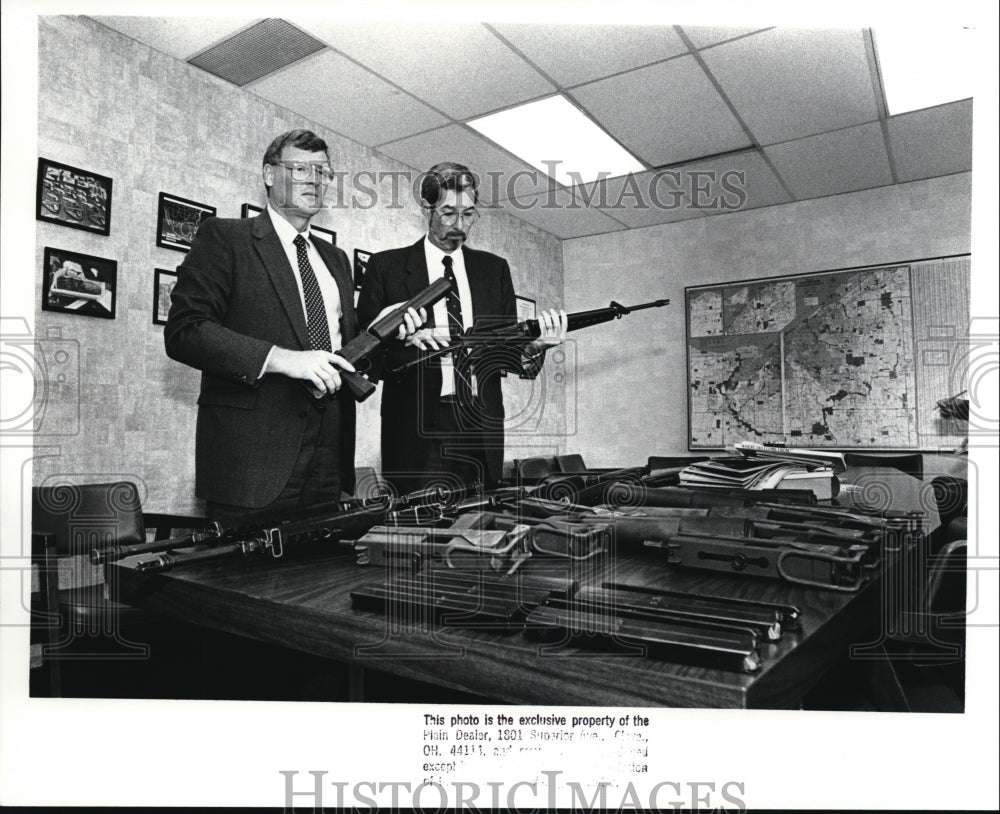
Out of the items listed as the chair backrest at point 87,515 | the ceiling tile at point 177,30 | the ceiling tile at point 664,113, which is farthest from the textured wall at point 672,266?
the chair backrest at point 87,515

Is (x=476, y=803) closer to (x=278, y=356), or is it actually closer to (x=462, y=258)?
(x=278, y=356)

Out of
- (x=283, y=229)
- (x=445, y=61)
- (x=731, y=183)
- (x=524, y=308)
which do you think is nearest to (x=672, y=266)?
(x=731, y=183)

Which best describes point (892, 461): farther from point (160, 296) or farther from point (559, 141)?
point (160, 296)

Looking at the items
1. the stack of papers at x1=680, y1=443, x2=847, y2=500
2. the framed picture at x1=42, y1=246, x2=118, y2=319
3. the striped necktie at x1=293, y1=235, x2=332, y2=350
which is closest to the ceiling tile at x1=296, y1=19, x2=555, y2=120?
the striped necktie at x1=293, y1=235, x2=332, y2=350

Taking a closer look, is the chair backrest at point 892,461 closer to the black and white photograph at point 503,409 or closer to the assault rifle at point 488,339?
the black and white photograph at point 503,409

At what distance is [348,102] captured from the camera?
2.18m

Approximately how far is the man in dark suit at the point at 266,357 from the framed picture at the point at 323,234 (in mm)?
17

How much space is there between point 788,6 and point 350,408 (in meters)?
1.29

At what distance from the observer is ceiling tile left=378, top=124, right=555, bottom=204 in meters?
1.74

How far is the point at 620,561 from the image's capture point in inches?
38.2

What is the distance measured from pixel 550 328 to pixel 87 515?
1.19 metres

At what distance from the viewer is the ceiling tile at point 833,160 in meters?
2.14

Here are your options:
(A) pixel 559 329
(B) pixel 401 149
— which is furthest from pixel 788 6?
(B) pixel 401 149

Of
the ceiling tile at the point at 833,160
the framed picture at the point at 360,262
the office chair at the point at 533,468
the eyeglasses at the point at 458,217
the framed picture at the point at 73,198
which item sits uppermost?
the ceiling tile at the point at 833,160
